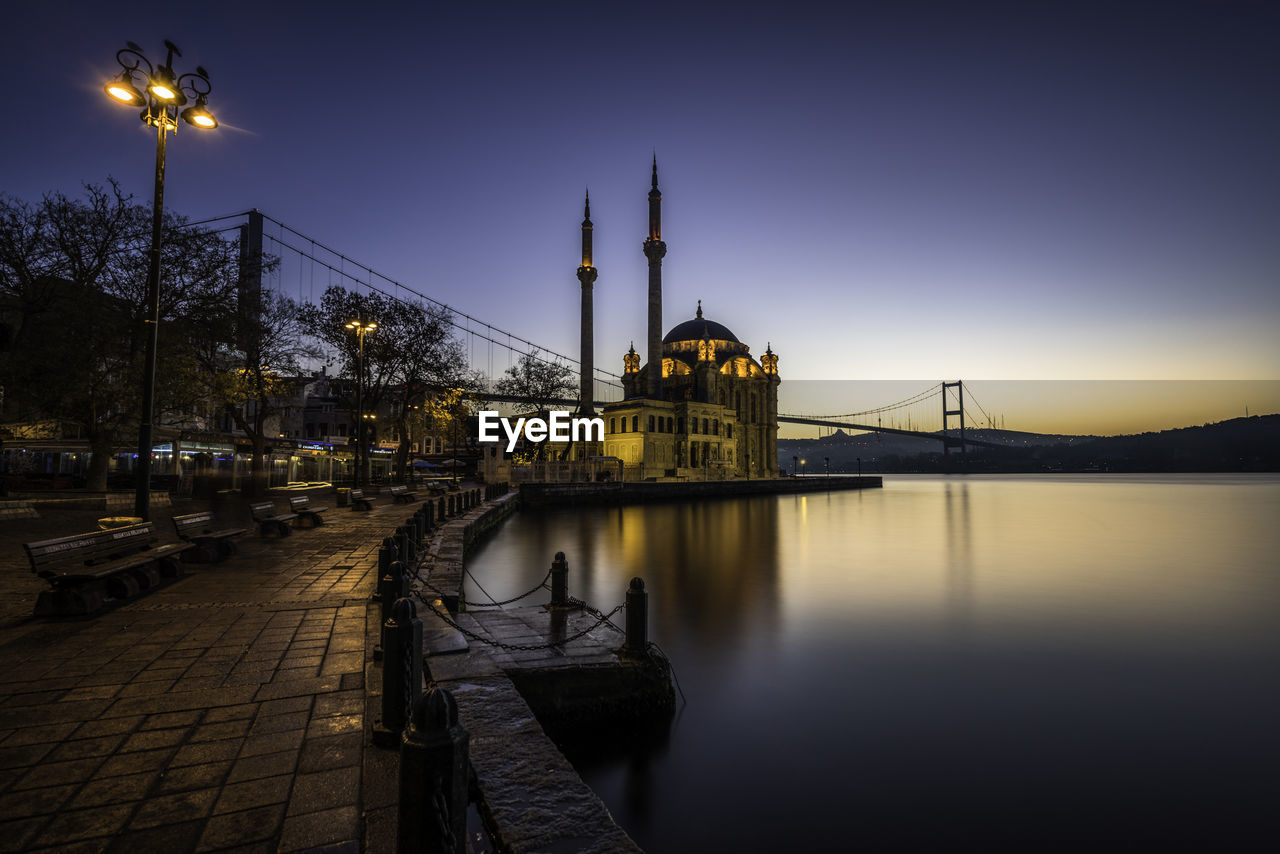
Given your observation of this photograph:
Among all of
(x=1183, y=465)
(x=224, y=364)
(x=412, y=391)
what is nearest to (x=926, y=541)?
(x=412, y=391)

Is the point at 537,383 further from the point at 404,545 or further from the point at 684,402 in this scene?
the point at 404,545

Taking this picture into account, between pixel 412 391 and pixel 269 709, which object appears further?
pixel 412 391

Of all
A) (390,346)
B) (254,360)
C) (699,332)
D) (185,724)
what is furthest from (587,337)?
(185,724)

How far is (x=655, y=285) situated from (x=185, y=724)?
61.0 m

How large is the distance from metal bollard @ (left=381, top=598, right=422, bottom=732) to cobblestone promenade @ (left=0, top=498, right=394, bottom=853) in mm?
246

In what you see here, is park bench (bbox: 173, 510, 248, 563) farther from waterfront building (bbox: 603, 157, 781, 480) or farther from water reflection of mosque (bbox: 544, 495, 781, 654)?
waterfront building (bbox: 603, 157, 781, 480)

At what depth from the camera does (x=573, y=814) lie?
3078 millimetres

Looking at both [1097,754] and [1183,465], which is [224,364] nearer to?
[1097,754]

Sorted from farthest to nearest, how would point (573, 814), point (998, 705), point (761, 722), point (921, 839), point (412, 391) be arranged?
point (412, 391) → point (998, 705) → point (761, 722) → point (921, 839) → point (573, 814)

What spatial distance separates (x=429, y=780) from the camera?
2.13 meters


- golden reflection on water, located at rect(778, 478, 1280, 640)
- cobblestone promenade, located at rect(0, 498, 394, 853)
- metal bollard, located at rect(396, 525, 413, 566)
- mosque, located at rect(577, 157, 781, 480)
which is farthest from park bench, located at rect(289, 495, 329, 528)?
mosque, located at rect(577, 157, 781, 480)

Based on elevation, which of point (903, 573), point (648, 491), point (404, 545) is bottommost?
point (903, 573)

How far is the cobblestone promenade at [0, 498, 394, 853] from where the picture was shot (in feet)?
9.18

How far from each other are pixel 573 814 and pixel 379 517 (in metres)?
16.6
